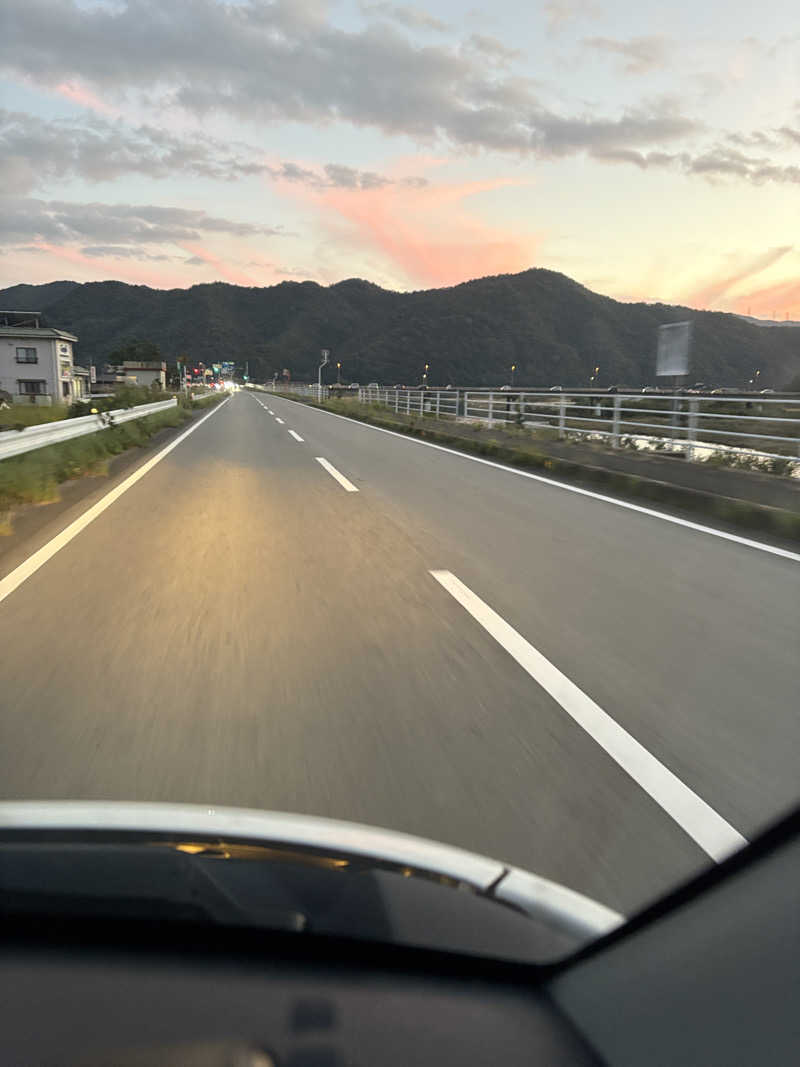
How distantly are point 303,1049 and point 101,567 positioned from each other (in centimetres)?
577

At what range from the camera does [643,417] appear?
19625mm

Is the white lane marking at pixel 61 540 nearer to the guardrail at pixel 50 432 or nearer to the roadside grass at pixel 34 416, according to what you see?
the guardrail at pixel 50 432

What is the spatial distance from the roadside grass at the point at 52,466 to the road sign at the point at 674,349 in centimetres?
939

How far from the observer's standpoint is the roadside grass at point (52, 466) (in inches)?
373

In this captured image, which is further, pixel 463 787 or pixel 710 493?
pixel 710 493

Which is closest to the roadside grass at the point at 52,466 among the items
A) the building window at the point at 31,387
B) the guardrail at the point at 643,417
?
the guardrail at the point at 643,417

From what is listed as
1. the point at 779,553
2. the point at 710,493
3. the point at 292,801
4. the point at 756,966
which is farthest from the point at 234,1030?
the point at 710,493

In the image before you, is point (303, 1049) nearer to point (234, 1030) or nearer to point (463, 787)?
point (234, 1030)

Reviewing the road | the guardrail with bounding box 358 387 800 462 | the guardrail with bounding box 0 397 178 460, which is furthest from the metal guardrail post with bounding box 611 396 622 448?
the guardrail with bounding box 0 397 178 460

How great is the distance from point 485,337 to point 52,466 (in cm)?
16162

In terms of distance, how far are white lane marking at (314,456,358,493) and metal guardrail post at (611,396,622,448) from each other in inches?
217

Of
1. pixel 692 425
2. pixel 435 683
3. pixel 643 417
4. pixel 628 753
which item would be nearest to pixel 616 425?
pixel 692 425

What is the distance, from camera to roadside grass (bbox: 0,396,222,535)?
9.48 m

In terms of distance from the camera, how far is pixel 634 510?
31.6 ft
